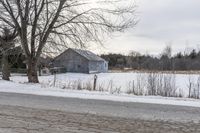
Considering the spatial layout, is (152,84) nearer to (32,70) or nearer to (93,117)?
(32,70)

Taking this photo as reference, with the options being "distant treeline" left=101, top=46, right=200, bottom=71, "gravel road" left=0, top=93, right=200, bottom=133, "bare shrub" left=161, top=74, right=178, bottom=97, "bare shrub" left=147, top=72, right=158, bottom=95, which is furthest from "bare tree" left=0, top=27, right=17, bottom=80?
"distant treeline" left=101, top=46, right=200, bottom=71

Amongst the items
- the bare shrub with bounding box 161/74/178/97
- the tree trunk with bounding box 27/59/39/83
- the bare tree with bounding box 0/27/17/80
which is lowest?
the bare shrub with bounding box 161/74/178/97

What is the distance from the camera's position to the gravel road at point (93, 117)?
9.05 meters

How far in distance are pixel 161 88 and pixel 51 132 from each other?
510 inches

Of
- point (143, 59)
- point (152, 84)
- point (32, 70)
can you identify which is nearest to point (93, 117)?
point (152, 84)

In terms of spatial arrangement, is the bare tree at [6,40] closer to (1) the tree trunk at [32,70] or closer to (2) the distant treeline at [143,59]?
(1) the tree trunk at [32,70]

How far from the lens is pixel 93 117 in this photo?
430 inches

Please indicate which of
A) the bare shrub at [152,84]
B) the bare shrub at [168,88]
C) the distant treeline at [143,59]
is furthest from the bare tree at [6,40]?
the distant treeline at [143,59]

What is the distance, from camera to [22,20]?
83.8 feet

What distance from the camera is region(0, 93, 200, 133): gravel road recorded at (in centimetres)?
905

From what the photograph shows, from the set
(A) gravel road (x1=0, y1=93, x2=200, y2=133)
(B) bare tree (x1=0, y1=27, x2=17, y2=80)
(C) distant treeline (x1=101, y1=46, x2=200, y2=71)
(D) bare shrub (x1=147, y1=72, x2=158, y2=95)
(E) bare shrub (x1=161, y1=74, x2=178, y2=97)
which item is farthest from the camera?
(C) distant treeline (x1=101, y1=46, x2=200, y2=71)

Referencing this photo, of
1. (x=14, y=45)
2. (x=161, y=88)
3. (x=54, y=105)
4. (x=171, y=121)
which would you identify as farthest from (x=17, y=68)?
(x=171, y=121)

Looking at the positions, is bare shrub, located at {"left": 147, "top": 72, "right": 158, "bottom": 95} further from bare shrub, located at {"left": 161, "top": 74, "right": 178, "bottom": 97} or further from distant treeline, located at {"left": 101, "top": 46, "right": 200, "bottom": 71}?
distant treeline, located at {"left": 101, "top": 46, "right": 200, "bottom": 71}

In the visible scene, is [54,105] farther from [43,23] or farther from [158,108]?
[43,23]
